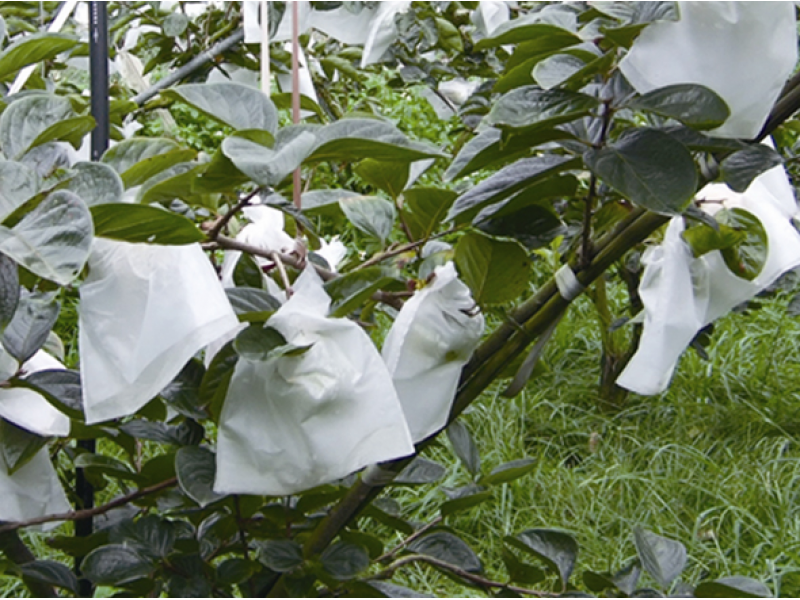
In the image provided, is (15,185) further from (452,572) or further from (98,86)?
(452,572)

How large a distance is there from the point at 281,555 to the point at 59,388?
0.19 m

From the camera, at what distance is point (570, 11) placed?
0.67 metres

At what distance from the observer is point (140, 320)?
539 mm

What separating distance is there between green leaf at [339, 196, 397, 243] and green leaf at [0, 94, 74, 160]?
186mm

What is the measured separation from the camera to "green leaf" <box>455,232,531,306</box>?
2.04ft

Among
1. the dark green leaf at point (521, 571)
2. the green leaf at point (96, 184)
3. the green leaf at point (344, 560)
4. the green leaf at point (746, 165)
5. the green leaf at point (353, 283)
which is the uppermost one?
the green leaf at point (96, 184)

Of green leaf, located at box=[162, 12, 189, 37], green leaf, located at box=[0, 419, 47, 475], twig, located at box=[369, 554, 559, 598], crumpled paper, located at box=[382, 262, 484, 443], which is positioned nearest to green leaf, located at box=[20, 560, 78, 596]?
green leaf, located at box=[0, 419, 47, 475]

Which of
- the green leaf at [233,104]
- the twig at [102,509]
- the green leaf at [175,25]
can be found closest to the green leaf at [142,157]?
the green leaf at [233,104]

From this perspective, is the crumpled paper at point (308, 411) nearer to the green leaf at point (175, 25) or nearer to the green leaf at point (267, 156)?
the green leaf at point (267, 156)

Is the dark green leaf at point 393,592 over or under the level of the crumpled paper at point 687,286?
under

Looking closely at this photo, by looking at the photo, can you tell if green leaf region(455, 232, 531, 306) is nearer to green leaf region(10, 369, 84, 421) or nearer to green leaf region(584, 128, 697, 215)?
green leaf region(584, 128, 697, 215)

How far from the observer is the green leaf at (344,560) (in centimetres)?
70

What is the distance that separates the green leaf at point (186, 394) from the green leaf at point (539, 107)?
0.24m

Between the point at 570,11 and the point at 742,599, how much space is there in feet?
1.29
